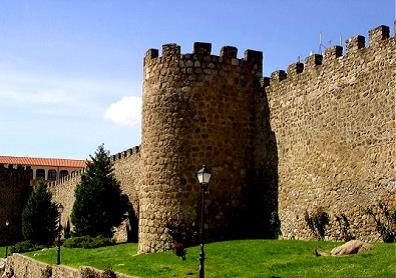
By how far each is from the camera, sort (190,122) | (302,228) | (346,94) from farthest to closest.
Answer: (190,122) → (302,228) → (346,94)

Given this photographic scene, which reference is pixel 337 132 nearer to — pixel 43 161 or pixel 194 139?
pixel 194 139

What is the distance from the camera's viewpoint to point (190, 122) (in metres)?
22.2

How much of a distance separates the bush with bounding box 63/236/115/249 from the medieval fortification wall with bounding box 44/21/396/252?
8.81 meters

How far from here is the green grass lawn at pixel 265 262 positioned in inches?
529

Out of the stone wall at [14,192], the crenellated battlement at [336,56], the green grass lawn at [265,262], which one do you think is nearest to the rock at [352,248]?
the green grass lawn at [265,262]

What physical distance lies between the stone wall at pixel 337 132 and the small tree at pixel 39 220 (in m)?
26.7

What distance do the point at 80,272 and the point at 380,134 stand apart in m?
9.58

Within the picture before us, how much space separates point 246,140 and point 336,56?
506cm

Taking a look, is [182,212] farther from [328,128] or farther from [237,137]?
[328,128]

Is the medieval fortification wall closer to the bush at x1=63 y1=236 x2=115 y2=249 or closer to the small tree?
the bush at x1=63 y1=236 x2=115 y2=249

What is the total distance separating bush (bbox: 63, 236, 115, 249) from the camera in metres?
30.9

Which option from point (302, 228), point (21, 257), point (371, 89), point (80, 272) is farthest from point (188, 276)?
point (21, 257)

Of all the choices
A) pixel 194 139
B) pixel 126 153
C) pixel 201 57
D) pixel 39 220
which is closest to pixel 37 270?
pixel 194 139

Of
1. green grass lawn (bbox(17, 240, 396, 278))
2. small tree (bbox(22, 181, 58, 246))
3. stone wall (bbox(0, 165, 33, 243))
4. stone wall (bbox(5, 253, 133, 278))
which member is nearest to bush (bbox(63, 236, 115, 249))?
stone wall (bbox(5, 253, 133, 278))
